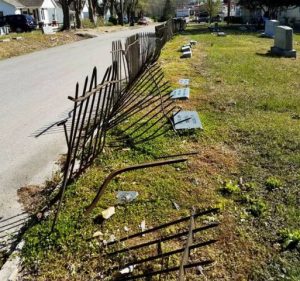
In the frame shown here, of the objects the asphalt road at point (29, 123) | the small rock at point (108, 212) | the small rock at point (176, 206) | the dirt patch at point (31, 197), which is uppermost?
the small rock at point (108, 212)

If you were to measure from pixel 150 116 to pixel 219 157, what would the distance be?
232cm

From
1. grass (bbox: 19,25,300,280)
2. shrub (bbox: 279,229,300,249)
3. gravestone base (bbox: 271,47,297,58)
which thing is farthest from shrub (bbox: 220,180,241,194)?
gravestone base (bbox: 271,47,297,58)

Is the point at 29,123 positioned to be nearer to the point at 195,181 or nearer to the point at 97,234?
the point at 195,181

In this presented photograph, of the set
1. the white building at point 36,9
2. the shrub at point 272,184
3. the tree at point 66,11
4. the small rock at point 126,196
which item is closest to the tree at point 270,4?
the tree at point 66,11

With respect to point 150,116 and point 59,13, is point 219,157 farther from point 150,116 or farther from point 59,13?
point 59,13

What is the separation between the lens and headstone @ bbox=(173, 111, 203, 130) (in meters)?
6.43

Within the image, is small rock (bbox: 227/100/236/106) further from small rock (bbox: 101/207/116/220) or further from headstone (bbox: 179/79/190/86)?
small rock (bbox: 101/207/116/220)

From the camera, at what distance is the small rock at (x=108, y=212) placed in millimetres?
4021

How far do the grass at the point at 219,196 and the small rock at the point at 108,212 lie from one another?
68 mm

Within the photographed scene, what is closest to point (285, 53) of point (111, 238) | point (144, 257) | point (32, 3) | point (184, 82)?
point (184, 82)

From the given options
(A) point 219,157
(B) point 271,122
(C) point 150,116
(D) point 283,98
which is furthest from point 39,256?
(D) point 283,98

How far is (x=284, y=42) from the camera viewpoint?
15.6 meters

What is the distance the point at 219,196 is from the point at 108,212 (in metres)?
1.28

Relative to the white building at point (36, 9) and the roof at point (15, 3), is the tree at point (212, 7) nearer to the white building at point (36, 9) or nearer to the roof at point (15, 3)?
the white building at point (36, 9)
